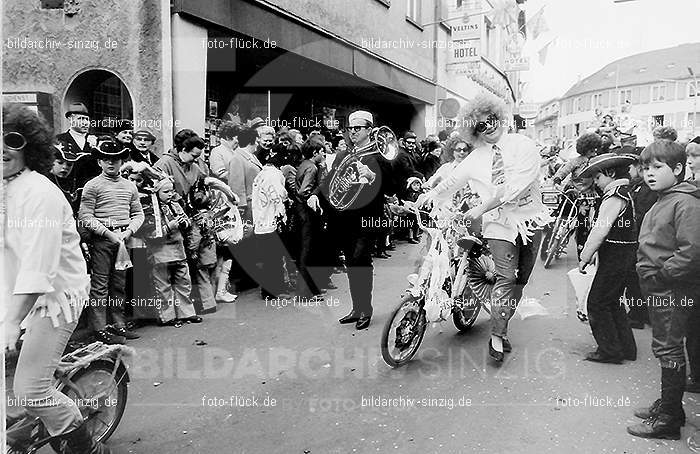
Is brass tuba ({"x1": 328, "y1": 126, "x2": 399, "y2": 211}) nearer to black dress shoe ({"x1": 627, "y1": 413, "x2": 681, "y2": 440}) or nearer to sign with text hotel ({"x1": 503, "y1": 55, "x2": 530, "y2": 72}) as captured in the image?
black dress shoe ({"x1": 627, "y1": 413, "x2": 681, "y2": 440})

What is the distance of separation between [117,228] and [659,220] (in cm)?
458

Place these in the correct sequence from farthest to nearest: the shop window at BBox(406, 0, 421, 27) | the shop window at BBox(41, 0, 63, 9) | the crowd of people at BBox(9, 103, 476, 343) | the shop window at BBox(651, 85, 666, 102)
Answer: the shop window at BBox(651, 85, 666, 102) < the shop window at BBox(406, 0, 421, 27) < the shop window at BBox(41, 0, 63, 9) < the crowd of people at BBox(9, 103, 476, 343)

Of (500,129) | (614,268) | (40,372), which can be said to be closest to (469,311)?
(614,268)

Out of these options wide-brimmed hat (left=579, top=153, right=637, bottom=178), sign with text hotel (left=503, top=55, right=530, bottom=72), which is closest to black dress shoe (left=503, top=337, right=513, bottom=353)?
wide-brimmed hat (left=579, top=153, right=637, bottom=178)

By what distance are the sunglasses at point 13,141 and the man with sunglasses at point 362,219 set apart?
12.5 ft

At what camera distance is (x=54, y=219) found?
9.35 ft

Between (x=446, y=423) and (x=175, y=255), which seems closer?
(x=446, y=423)

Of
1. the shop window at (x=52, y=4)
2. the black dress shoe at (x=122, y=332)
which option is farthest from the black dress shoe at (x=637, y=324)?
the shop window at (x=52, y=4)

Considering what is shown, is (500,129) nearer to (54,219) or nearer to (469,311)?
(469,311)

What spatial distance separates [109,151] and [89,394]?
279 cm

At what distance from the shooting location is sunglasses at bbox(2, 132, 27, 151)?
2898 millimetres

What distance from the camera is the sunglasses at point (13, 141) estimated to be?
9.51 feet

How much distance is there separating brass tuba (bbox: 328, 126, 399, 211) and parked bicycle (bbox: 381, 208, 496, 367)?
996 mm

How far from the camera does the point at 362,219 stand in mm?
6410
